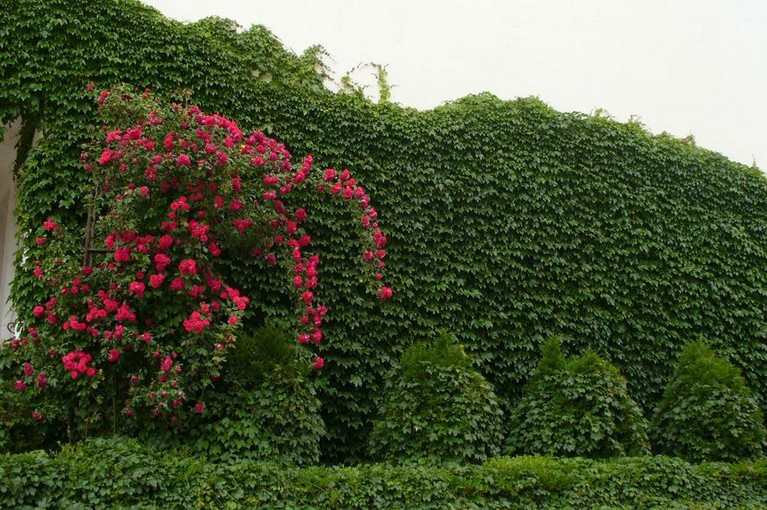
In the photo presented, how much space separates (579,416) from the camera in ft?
20.3

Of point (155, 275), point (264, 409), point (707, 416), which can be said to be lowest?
point (264, 409)

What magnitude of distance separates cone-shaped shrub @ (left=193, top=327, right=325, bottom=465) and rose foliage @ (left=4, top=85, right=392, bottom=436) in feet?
0.69

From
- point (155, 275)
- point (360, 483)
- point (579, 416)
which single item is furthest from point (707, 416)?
point (155, 275)

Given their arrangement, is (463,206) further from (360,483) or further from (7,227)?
(7,227)

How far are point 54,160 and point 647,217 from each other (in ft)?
21.9

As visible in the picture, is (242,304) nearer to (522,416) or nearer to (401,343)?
(401,343)

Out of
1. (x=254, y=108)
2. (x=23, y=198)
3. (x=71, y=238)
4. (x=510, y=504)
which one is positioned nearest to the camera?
(x=510, y=504)

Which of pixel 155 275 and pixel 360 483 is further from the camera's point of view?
pixel 155 275

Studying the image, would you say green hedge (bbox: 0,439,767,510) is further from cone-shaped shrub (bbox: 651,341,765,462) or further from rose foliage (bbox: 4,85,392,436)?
rose foliage (bbox: 4,85,392,436)

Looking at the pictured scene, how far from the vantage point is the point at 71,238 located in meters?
5.86

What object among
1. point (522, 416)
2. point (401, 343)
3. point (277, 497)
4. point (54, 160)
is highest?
point (54, 160)

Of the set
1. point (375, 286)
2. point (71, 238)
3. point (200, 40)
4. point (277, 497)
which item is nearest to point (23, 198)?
point (71, 238)

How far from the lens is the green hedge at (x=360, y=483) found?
4027mm

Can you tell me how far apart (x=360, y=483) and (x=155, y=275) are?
6.88 ft
